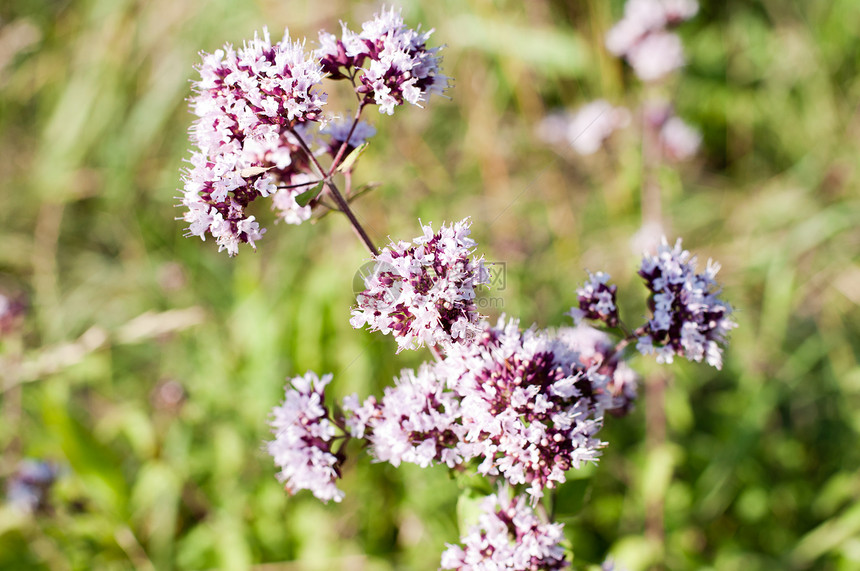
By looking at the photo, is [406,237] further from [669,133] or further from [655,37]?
[655,37]

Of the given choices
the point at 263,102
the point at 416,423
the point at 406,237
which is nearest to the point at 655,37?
the point at 406,237

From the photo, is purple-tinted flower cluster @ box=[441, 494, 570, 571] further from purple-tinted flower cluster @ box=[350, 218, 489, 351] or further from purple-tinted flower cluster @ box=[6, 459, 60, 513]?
purple-tinted flower cluster @ box=[6, 459, 60, 513]

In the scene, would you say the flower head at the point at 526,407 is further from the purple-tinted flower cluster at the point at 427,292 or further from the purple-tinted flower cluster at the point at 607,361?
the purple-tinted flower cluster at the point at 607,361

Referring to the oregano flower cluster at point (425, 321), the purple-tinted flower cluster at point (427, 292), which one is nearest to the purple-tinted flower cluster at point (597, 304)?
the oregano flower cluster at point (425, 321)

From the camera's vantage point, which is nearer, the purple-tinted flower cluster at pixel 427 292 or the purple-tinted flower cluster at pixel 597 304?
the purple-tinted flower cluster at pixel 427 292

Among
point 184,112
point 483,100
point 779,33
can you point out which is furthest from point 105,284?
point 779,33

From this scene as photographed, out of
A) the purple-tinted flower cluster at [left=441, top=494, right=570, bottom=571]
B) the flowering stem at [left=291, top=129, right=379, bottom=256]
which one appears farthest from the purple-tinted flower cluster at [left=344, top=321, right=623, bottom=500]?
the flowering stem at [left=291, top=129, right=379, bottom=256]

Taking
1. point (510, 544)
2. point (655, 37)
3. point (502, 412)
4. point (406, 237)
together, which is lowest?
point (510, 544)
